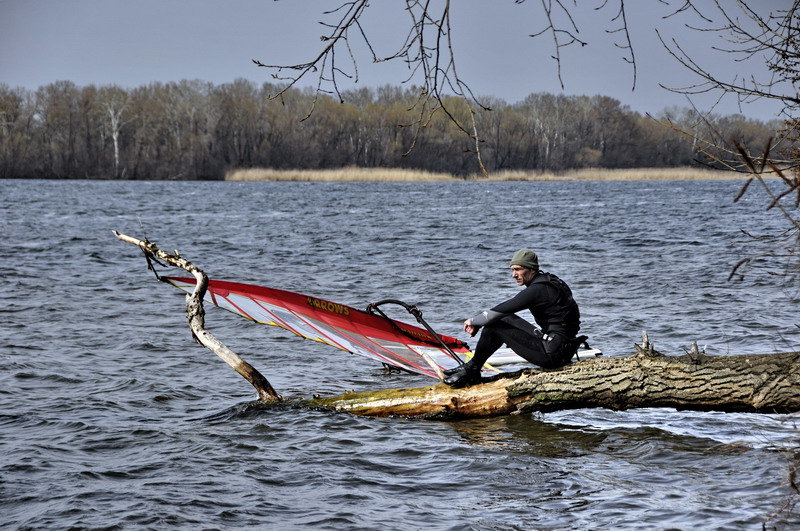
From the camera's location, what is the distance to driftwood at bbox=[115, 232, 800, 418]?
6574 mm

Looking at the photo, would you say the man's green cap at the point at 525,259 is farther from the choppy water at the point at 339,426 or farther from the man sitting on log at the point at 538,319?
the choppy water at the point at 339,426

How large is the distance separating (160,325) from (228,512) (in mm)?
8407

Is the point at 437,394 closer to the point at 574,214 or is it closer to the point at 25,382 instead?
the point at 25,382

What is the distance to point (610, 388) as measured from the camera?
7.19 metres

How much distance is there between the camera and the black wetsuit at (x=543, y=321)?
25.4ft

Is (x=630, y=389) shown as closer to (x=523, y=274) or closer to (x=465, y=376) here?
(x=523, y=274)

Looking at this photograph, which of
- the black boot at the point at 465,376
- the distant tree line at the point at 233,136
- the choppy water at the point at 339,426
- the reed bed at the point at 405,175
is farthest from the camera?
the distant tree line at the point at 233,136

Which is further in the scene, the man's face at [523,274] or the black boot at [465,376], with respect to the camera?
the black boot at [465,376]

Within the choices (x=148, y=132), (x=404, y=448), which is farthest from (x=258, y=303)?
(x=148, y=132)

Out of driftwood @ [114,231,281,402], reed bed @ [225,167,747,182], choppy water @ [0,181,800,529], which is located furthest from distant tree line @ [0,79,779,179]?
driftwood @ [114,231,281,402]

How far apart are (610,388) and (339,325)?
389 cm

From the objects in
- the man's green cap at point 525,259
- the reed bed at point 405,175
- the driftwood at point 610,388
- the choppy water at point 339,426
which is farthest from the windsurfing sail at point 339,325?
the reed bed at point 405,175

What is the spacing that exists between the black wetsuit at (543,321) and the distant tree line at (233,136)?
78817 mm

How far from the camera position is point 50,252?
2391 centimetres
